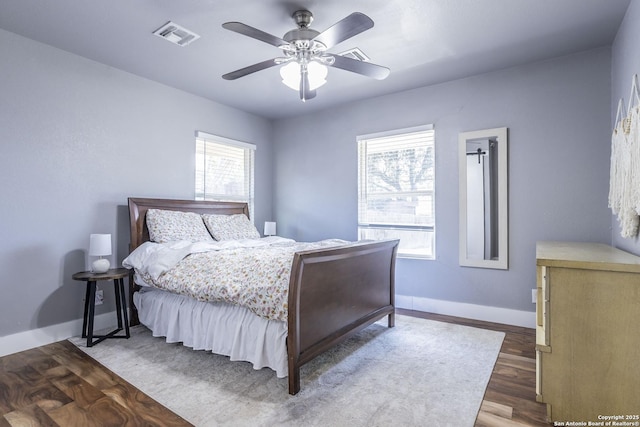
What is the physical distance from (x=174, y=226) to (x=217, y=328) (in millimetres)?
1382

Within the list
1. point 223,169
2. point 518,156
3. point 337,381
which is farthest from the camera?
point 223,169

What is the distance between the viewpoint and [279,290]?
2129 mm

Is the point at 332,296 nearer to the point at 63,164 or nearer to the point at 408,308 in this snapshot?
the point at 408,308

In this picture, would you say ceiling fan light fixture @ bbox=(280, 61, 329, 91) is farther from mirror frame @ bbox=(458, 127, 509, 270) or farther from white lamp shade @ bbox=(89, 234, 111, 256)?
white lamp shade @ bbox=(89, 234, 111, 256)

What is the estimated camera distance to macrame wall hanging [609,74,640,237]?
1.86m

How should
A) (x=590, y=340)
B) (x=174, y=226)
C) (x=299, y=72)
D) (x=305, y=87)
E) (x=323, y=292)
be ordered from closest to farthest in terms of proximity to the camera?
(x=590, y=340), (x=323, y=292), (x=299, y=72), (x=305, y=87), (x=174, y=226)

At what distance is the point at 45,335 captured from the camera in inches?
Result: 113

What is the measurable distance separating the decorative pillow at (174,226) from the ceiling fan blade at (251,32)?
2102 millimetres

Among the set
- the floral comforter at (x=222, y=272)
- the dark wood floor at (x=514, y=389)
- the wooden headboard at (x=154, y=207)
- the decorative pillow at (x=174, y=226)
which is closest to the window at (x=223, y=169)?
the wooden headboard at (x=154, y=207)

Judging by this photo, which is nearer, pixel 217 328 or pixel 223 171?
pixel 217 328

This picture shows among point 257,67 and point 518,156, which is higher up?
point 257,67

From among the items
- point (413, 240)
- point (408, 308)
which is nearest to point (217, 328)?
point (408, 308)

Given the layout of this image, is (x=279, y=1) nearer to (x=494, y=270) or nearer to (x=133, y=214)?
(x=133, y=214)

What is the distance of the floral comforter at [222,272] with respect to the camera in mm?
2176
